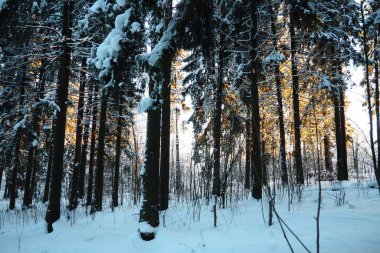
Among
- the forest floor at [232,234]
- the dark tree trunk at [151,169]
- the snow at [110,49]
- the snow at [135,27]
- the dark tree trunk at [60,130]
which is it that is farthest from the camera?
the dark tree trunk at [60,130]

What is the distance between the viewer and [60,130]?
858 centimetres

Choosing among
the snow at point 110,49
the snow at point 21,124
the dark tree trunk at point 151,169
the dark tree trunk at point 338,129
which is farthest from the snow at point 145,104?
the dark tree trunk at point 338,129

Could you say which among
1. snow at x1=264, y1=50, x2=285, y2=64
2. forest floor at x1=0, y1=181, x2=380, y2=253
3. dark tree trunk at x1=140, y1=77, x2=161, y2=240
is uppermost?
snow at x1=264, y1=50, x2=285, y2=64

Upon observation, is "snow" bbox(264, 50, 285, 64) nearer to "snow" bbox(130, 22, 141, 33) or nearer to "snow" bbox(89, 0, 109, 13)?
"snow" bbox(130, 22, 141, 33)

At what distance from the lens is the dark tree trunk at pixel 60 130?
8.22 metres

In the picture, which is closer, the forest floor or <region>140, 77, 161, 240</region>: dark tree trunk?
the forest floor

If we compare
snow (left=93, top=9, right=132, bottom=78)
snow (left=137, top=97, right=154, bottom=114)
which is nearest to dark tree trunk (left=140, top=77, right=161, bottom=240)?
snow (left=137, top=97, right=154, bottom=114)

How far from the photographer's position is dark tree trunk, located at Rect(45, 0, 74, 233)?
27.0ft

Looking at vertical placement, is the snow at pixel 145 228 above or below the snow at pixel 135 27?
below

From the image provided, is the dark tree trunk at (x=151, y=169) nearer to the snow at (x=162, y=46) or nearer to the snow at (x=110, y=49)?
the snow at (x=162, y=46)

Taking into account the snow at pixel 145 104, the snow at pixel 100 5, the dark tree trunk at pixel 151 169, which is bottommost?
the dark tree trunk at pixel 151 169

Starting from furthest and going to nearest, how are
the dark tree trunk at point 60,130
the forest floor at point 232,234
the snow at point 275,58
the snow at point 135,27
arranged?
the snow at point 275,58, the dark tree trunk at point 60,130, the snow at point 135,27, the forest floor at point 232,234

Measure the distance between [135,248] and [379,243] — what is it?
4.18 metres

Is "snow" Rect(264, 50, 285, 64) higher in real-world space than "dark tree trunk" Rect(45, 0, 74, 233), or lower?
higher
